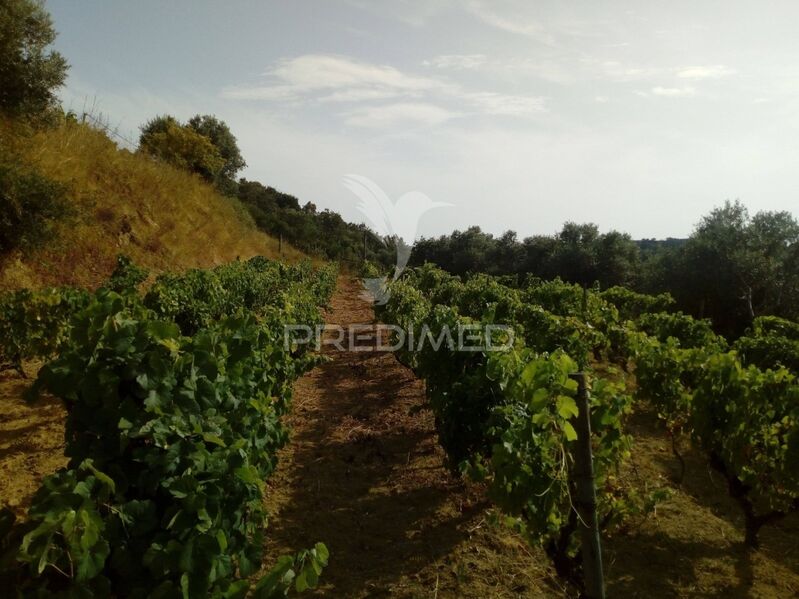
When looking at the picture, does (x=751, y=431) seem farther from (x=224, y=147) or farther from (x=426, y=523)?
(x=224, y=147)

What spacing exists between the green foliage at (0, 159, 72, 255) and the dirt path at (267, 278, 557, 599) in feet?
25.9

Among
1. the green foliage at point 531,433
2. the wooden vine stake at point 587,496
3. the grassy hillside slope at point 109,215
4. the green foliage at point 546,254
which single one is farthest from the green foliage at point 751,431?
the green foliage at point 546,254

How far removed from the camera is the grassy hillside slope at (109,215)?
502 inches

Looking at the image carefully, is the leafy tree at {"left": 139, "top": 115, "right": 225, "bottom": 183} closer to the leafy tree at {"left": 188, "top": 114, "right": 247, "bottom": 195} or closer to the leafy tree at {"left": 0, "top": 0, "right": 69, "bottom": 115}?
the leafy tree at {"left": 188, "top": 114, "right": 247, "bottom": 195}

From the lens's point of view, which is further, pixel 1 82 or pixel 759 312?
pixel 759 312

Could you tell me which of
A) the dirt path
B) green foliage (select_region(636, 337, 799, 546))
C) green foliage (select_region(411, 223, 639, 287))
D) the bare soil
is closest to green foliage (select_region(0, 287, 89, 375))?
the bare soil

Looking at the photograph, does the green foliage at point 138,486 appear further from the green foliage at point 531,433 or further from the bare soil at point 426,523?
the bare soil at point 426,523

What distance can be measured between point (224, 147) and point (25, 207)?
3246 centimetres

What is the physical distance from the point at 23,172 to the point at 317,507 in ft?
36.6

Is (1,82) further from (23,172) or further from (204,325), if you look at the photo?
(204,325)

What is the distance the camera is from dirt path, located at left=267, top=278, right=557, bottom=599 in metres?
4.22

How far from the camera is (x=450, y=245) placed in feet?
160

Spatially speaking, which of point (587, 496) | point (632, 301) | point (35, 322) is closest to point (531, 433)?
point (587, 496)

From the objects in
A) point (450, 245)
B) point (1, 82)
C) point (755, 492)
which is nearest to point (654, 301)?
point (755, 492)
